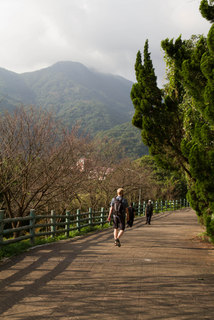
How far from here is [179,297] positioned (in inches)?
205

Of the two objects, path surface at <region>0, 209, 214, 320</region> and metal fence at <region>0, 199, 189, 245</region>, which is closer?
path surface at <region>0, 209, 214, 320</region>

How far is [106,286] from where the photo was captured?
570 cm

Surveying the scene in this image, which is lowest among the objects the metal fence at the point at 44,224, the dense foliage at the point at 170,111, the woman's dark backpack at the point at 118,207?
the metal fence at the point at 44,224

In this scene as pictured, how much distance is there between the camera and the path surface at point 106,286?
449cm

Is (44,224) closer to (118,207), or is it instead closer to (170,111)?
(118,207)

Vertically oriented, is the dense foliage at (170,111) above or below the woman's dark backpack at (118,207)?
above

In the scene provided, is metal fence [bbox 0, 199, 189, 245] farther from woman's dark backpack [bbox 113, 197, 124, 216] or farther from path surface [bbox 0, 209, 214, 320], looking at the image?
woman's dark backpack [bbox 113, 197, 124, 216]

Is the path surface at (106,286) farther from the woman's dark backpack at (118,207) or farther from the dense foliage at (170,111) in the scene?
the dense foliage at (170,111)

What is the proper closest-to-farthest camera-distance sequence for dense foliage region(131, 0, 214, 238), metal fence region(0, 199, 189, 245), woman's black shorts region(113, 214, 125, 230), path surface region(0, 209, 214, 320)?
path surface region(0, 209, 214, 320) < metal fence region(0, 199, 189, 245) < woman's black shorts region(113, 214, 125, 230) < dense foliage region(131, 0, 214, 238)

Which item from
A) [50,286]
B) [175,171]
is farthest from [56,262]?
[175,171]

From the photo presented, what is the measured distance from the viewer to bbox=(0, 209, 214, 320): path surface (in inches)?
177

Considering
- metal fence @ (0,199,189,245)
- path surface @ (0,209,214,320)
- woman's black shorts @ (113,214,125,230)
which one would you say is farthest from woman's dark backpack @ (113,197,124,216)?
metal fence @ (0,199,189,245)

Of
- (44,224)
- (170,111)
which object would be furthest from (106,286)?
(170,111)

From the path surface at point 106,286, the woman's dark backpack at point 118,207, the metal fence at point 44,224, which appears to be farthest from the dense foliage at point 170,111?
the metal fence at point 44,224
